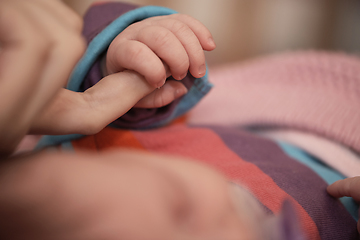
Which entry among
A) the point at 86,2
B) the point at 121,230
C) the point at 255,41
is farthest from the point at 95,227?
the point at 255,41

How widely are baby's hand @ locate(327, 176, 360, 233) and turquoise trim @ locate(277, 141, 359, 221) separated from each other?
1.2 inches

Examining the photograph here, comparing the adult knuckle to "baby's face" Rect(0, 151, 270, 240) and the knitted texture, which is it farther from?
the knitted texture

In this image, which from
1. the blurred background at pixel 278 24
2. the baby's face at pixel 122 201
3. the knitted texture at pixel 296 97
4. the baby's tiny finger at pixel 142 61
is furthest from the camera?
the blurred background at pixel 278 24

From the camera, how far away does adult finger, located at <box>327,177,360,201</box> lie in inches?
10.8

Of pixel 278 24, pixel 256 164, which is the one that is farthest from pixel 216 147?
pixel 278 24

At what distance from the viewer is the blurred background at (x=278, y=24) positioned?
106 centimetres

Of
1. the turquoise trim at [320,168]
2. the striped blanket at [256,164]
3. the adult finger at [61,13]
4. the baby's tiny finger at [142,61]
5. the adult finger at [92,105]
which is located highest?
the adult finger at [61,13]

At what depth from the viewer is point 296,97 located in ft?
1.69

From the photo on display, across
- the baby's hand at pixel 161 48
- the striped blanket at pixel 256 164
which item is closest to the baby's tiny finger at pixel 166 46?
the baby's hand at pixel 161 48

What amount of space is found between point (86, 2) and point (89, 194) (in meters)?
0.96

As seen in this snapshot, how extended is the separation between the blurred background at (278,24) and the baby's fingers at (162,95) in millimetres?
743

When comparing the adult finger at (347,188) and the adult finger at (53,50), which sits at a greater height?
the adult finger at (53,50)

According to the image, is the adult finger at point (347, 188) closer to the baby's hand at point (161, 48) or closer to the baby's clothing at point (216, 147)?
the baby's clothing at point (216, 147)

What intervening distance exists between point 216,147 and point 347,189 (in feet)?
0.52
